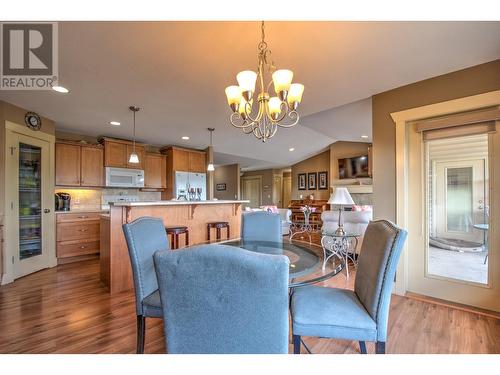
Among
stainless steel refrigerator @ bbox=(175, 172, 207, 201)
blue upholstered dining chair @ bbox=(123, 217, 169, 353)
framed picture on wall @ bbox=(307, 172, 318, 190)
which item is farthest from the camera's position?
framed picture on wall @ bbox=(307, 172, 318, 190)

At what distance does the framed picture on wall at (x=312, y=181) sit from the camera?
1005 centimetres

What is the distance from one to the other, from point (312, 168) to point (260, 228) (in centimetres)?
792

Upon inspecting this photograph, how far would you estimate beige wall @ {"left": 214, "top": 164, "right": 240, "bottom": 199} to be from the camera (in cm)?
1006

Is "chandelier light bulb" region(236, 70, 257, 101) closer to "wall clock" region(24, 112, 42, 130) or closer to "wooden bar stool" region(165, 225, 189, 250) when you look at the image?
"wooden bar stool" region(165, 225, 189, 250)

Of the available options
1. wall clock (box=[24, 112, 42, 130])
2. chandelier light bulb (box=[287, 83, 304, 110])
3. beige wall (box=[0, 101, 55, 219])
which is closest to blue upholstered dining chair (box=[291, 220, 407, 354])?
chandelier light bulb (box=[287, 83, 304, 110])

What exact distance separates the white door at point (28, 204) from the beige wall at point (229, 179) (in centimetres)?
646

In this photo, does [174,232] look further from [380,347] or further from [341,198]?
[380,347]

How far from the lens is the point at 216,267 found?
3.04ft

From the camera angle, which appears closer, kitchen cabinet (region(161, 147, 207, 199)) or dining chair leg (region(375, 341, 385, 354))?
dining chair leg (region(375, 341, 385, 354))

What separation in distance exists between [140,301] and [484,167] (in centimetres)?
328

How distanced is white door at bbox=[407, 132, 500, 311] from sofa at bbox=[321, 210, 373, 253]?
121 cm

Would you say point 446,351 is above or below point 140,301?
below
